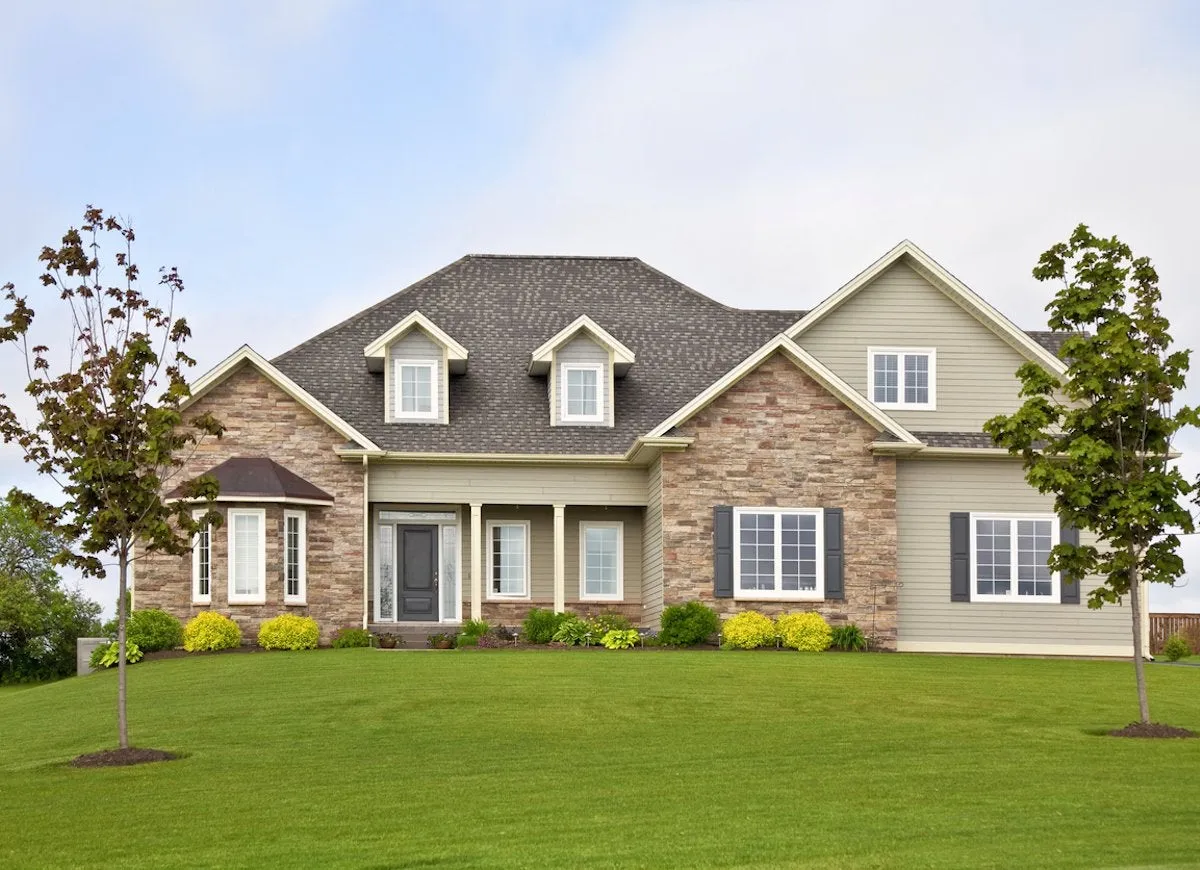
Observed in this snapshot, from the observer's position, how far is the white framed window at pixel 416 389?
31.9 m

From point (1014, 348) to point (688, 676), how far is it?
12520 mm

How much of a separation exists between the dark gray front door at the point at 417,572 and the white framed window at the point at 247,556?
12.3ft

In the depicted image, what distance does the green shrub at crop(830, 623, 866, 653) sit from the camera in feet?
94.0

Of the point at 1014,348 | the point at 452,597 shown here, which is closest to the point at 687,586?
the point at 452,597

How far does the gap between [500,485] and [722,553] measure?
5165mm

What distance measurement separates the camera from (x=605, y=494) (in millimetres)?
31406

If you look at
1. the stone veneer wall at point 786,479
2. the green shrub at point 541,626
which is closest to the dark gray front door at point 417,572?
the green shrub at point 541,626

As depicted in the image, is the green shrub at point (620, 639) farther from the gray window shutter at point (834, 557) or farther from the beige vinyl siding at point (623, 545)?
the gray window shutter at point (834, 557)

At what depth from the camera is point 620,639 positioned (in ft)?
93.1

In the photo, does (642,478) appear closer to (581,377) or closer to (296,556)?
(581,377)

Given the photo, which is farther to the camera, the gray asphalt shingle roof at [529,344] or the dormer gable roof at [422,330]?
the gray asphalt shingle roof at [529,344]

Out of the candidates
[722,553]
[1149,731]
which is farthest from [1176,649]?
[1149,731]


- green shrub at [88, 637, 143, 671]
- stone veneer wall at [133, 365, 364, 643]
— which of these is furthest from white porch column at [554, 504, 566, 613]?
green shrub at [88, 637, 143, 671]

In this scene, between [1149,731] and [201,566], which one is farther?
[201,566]
